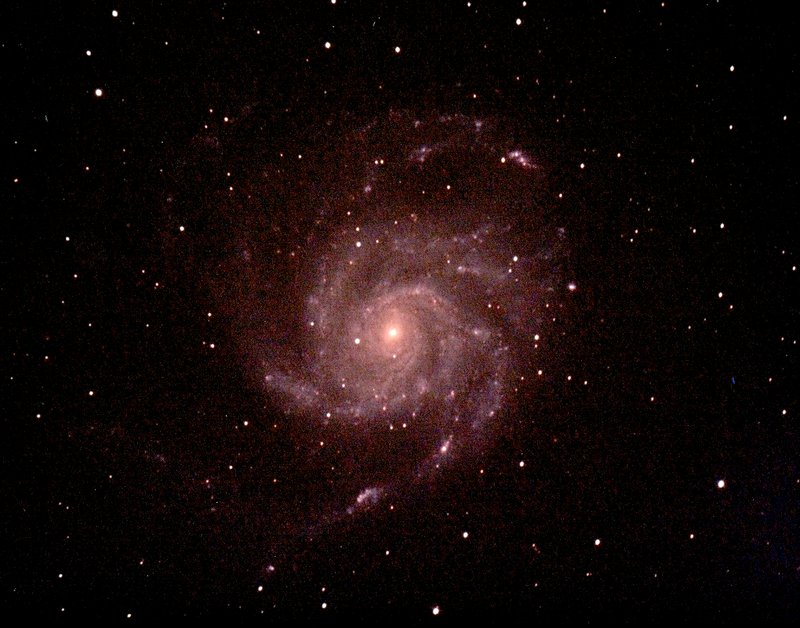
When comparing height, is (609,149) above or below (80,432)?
above

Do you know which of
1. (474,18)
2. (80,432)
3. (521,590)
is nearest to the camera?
(474,18)

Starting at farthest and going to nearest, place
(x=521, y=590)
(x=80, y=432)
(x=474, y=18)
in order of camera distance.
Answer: (x=521, y=590) → (x=80, y=432) → (x=474, y=18)

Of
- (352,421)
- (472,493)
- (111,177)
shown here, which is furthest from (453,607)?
(111,177)

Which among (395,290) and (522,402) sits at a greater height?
(395,290)

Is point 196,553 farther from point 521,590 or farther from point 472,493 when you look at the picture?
point 521,590

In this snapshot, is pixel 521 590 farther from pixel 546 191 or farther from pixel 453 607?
pixel 546 191

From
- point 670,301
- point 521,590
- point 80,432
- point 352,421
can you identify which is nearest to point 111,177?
point 80,432

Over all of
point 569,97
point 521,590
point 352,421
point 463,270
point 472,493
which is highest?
point 569,97

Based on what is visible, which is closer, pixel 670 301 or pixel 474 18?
pixel 474 18
